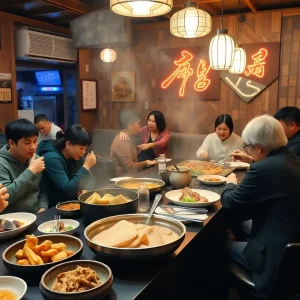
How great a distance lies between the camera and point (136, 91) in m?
5.57

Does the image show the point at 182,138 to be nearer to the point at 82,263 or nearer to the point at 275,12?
the point at 275,12

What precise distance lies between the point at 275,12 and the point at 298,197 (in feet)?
12.1

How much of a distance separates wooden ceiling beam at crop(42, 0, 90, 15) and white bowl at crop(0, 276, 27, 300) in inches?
145

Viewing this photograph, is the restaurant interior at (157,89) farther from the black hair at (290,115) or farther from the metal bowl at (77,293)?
the black hair at (290,115)

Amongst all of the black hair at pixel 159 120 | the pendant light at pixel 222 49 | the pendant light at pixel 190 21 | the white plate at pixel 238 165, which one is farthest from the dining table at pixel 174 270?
the black hair at pixel 159 120

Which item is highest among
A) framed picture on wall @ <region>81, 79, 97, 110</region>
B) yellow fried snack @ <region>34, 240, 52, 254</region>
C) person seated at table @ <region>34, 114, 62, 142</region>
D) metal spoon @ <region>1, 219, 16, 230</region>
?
framed picture on wall @ <region>81, 79, 97, 110</region>

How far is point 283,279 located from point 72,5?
13.6ft

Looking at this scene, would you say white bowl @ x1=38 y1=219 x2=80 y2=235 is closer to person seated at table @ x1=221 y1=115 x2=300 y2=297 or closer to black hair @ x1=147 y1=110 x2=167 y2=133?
person seated at table @ x1=221 y1=115 x2=300 y2=297

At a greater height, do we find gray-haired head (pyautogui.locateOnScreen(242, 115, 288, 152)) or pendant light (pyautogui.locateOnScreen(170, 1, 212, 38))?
pendant light (pyautogui.locateOnScreen(170, 1, 212, 38))

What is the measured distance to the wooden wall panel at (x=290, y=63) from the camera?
442 cm

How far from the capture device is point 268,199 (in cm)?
163

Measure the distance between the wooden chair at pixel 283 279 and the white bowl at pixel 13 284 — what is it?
1.04 metres

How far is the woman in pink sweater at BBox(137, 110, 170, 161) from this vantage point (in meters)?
4.25

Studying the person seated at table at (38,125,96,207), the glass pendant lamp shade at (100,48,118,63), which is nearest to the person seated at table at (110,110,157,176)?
the person seated at table at (38,125,96,207)
